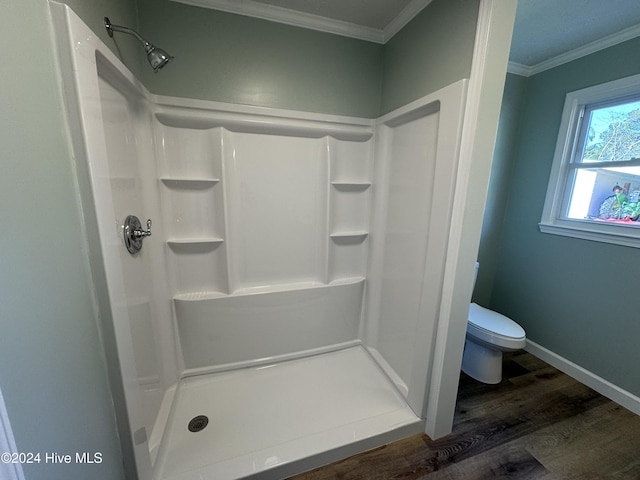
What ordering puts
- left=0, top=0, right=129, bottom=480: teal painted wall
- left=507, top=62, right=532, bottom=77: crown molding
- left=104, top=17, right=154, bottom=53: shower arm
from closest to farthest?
left=0, top=0, right=129, bottom=480: teal painted wall → left=104, top=17, right=154, bottom=53: shower arm → left=507, top=62, right=532, bottom=77: crown molding

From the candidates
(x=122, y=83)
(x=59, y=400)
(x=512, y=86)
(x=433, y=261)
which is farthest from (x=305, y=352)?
(x=512, y=86)

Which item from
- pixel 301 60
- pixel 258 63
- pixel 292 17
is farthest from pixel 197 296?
pixel 292 17

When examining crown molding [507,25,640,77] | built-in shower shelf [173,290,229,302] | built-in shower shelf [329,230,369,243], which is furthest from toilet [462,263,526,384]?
crown molding [507,25,640,77]

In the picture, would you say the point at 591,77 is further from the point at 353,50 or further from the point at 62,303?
the point at 62,303

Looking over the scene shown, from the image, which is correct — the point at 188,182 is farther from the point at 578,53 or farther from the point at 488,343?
the point at 578,53

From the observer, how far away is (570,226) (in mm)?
1895

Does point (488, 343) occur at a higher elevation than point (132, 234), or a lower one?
lower

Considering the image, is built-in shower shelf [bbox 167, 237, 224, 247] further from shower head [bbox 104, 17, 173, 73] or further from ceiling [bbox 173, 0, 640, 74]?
ceiling [bbox 173, 0, 640, 74]

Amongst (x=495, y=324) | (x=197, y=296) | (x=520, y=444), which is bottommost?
(x=520, y=444)

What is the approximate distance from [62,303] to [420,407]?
1.67m

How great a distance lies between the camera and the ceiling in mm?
1381

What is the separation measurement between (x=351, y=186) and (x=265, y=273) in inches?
35.1

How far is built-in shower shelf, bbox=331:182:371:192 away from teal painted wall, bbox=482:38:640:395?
138 cm

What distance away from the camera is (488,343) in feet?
5.81
